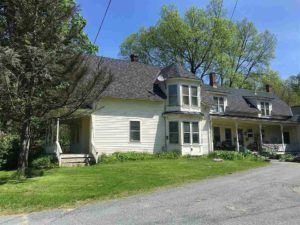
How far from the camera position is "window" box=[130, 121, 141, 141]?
1027 inches

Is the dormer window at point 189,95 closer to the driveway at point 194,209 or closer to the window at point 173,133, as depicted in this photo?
the window at point 173,133

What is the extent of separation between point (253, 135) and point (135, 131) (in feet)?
51.0

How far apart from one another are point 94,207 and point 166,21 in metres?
45.2

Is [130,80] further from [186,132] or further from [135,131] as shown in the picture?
[186,132]

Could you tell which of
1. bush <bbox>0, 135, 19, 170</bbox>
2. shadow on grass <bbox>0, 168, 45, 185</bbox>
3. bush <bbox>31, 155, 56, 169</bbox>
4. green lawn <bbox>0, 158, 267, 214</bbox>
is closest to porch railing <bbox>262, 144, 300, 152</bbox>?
green lawn <bbox>0, 158, 267, 214</bbox>

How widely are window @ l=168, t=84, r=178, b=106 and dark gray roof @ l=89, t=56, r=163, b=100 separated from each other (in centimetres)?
83

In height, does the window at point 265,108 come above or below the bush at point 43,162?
above

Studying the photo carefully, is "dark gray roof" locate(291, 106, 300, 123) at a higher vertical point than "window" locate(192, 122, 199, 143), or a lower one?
higher

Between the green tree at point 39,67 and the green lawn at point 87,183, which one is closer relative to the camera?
the green lawn at point 87,183

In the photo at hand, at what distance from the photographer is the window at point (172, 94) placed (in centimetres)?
2789

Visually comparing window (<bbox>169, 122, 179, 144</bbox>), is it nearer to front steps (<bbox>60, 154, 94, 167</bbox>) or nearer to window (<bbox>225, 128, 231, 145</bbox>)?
front steps (<bbox>60, 154, 94, 167</bbox>)

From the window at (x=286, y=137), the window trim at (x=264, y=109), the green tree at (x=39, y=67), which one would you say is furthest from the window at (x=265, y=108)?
the green tree at (x=39, y=67)

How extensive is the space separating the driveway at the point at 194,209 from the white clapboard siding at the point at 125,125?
37.5ft

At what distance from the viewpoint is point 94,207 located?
421 inches
